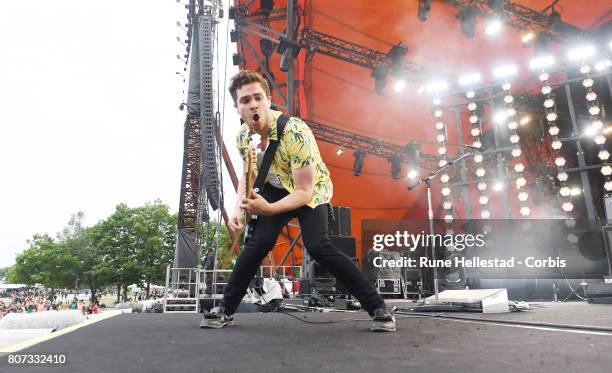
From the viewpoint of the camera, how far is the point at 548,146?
12805mm

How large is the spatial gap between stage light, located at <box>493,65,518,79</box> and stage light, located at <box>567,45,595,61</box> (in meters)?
1.47

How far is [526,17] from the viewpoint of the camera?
1093 cm

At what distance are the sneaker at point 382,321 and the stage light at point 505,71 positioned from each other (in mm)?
11668

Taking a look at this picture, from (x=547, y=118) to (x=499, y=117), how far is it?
1.32 metres

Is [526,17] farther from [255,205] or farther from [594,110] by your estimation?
[255,205]

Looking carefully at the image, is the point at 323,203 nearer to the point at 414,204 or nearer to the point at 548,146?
the point at 414,204

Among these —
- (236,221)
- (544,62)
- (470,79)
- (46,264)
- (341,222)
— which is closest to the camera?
(236,221)

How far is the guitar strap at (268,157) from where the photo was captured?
2.42 m

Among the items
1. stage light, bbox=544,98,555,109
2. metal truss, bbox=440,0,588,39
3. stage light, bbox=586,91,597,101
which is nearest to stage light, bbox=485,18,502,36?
metal truss, bbox=440,0,588,39

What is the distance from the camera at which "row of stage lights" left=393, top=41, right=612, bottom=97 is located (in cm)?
1069

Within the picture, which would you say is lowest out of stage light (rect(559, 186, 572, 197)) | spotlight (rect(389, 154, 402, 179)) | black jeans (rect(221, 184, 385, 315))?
black jeans (rect(221, 184, 385, 315))

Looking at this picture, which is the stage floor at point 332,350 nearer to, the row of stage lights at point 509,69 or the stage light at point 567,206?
the stage light at point 567,206

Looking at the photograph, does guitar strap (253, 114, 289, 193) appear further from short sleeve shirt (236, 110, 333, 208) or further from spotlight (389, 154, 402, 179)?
spotlight (389, 154, 402, 179)

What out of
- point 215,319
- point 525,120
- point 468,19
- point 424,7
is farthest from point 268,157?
point 525,120
